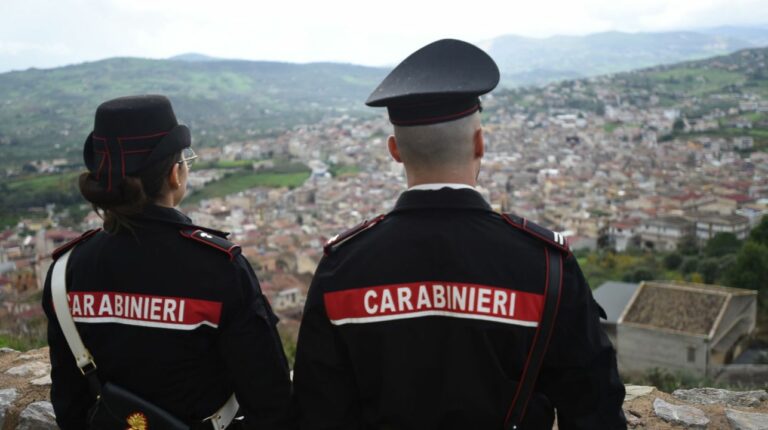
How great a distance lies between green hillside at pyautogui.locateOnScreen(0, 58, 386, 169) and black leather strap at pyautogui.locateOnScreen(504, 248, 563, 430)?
2063 inches

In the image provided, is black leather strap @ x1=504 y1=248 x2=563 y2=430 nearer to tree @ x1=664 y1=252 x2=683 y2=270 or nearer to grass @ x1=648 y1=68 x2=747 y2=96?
tree @ x1=664 y1=252 x2=683 y2=270

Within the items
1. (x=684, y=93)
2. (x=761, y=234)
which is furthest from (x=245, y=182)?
(x=684, y=93)

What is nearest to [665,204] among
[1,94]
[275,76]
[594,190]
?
[594,190]

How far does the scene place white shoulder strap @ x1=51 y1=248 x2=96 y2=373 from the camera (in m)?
1.80

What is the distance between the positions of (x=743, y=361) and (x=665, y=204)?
26.4m

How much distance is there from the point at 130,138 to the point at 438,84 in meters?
0.87

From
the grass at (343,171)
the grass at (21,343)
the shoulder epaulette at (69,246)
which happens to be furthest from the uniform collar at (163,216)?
the grass at (343,171)

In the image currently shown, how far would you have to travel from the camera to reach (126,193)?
1784 millimetres

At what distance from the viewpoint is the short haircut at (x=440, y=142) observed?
1.49m

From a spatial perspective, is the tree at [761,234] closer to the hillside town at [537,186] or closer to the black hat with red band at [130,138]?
the hillside town at [537,186]

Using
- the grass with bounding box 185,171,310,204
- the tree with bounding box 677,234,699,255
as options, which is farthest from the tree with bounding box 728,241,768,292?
the grass with bounding box 185,171,310,204

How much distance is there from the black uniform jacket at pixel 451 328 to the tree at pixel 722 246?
24.6 m

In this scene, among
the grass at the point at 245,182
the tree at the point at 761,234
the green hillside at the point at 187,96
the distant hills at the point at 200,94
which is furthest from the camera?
the distant hills at the point at 200,94

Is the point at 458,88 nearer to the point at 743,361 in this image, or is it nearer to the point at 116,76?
the point at 743,361
